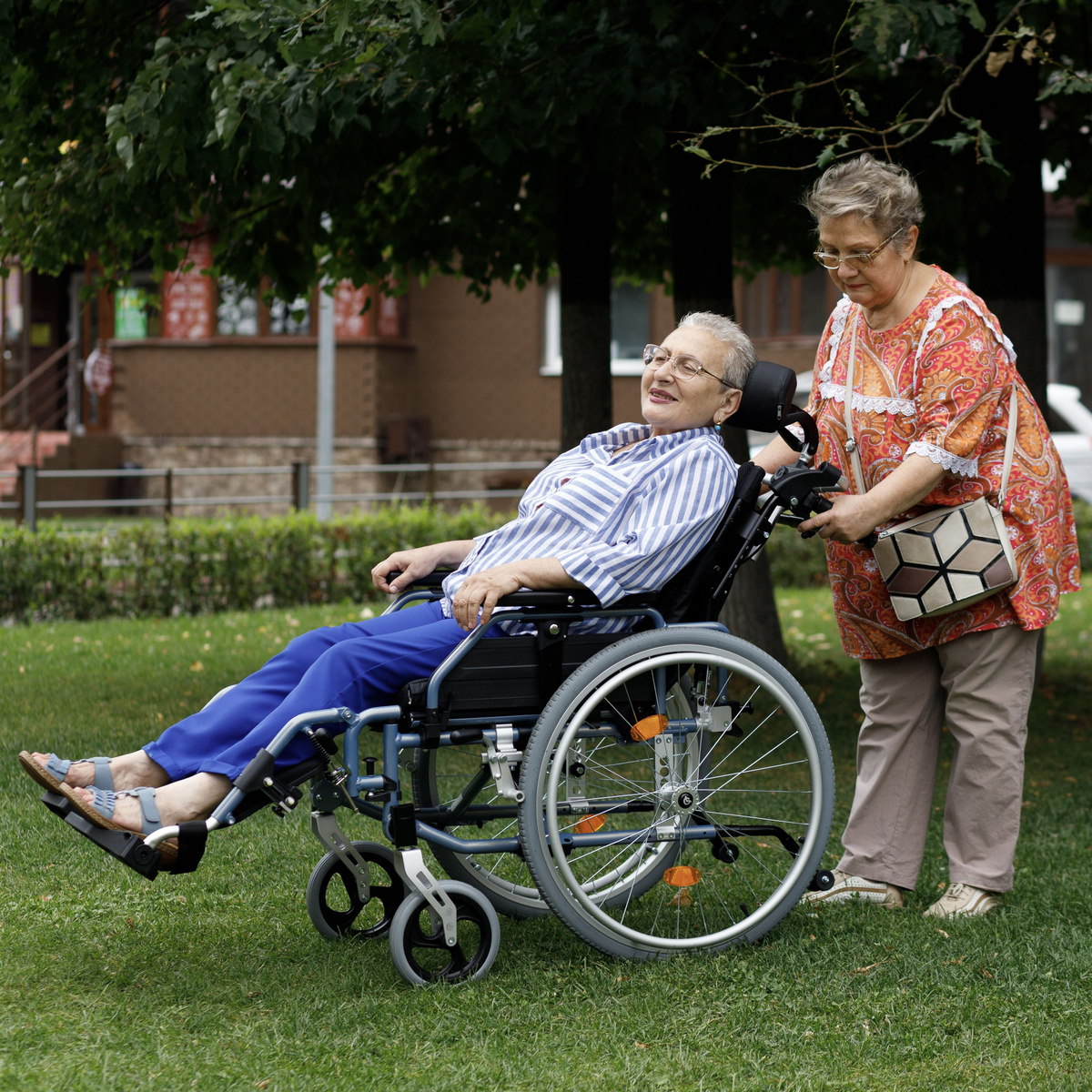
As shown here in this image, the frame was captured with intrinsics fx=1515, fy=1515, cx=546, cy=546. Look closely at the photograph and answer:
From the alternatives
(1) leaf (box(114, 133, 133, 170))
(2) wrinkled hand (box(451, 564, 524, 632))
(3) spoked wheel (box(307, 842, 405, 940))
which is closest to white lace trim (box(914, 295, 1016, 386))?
(2) wrinkled hand (box(451, 564, 524, 632))

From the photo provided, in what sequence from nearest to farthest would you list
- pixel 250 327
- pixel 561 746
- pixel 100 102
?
pixel 561 746
pixel 100 102
pixel 250 327

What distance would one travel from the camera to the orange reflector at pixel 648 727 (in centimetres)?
354

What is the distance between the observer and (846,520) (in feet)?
12.1

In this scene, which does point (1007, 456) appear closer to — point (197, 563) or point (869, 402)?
point (869, 402)

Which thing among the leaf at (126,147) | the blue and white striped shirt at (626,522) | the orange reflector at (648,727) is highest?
the leaf at (126,147)

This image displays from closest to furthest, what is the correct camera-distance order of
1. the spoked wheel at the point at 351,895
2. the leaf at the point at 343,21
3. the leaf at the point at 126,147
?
the spoked wheel at the point at 351,895
the leaf at the point at 343,21
the leaf at the point at 126,147

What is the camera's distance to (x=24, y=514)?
39.5ft

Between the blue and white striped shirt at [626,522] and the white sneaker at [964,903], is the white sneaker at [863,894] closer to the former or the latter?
the white sneaker at [964,903]

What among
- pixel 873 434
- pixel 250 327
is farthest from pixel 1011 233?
pixel 250 327

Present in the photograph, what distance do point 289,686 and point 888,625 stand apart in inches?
65.5

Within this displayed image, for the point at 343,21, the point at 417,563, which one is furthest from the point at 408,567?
the point at 343,21

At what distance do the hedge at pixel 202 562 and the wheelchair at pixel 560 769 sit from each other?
706cm

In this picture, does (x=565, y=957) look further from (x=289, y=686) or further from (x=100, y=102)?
(x=100, y=102)

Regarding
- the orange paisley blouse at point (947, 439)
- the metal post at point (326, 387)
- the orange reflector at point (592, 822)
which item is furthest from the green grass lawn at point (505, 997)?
the metal post at point (326, 387)
